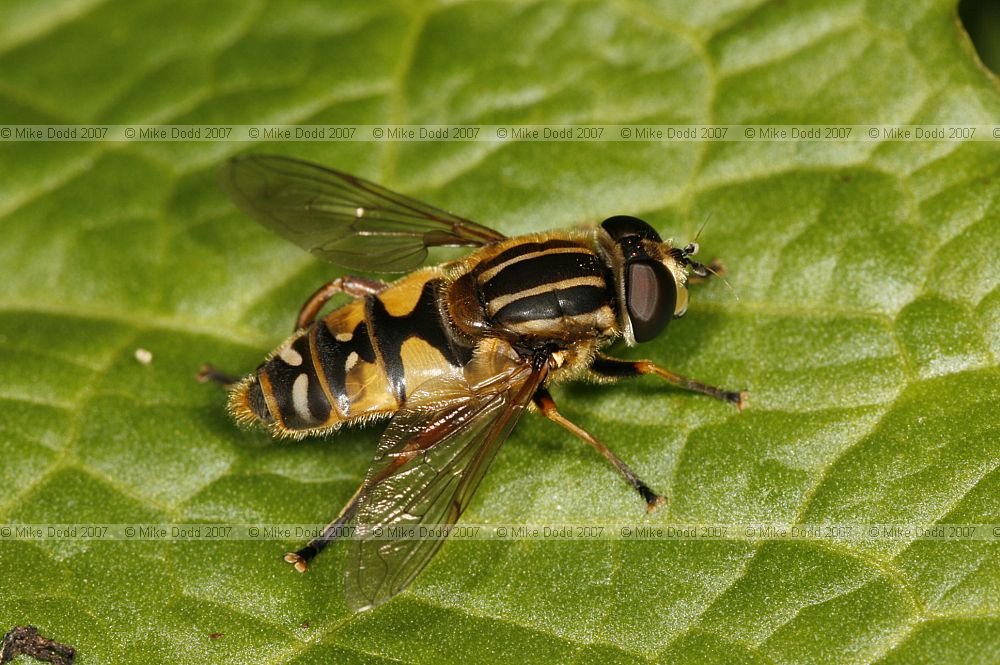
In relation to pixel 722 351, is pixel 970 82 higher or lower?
higher

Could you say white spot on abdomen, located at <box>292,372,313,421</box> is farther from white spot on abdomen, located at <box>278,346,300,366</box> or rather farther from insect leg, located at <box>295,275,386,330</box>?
insect leg, located at <box>295,275,386,330</box>

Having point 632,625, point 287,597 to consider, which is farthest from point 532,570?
point 287,597

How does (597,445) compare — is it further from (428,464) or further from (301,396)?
(301,396)

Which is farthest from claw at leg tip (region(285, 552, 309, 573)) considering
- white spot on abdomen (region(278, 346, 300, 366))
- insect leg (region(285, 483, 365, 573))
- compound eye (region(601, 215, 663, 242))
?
compound eye (region(601, 215, 663, 242))

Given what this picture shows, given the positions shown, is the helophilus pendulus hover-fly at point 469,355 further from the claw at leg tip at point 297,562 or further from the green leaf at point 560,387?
the green leaf at point 560,387

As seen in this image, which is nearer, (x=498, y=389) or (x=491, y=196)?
(x=498, y=389)

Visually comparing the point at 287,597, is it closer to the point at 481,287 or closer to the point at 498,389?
the point at 498,389

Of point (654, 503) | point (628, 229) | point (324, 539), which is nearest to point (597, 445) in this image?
point (654, 503)
